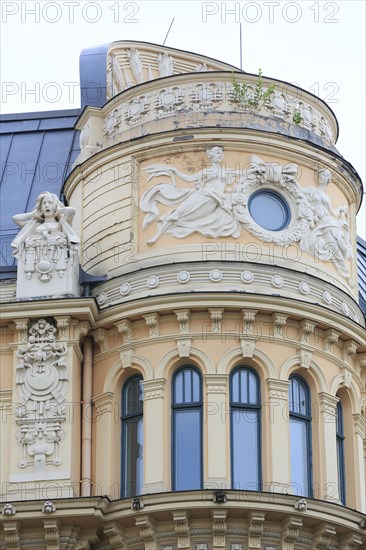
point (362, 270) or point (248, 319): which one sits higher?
point (362, 270)

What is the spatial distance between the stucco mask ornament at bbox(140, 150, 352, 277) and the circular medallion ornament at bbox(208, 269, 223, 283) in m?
1.01

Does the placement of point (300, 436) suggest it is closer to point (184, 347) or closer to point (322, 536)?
point (322, 536)

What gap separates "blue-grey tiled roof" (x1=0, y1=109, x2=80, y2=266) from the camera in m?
41.0

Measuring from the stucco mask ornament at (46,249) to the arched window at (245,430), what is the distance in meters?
4.02

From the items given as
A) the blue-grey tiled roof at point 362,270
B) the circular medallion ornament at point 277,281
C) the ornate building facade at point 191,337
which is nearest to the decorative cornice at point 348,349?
the ornate building facade at point 191,337

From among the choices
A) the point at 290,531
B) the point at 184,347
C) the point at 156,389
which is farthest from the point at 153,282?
the point at 290,531

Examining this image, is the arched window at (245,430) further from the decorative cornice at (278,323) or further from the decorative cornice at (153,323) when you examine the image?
the decorative cornice at (153,323)

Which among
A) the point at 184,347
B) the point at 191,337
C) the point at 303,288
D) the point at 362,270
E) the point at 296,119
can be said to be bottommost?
the point at 184,347

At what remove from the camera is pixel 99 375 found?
117ft

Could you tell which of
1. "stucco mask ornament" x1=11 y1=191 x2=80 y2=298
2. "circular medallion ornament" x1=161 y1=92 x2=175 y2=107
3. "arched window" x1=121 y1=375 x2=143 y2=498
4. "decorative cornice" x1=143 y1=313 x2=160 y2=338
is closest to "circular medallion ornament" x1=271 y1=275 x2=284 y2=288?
"decorative cornice" x1=143 y1=313 x2=160 y2=338

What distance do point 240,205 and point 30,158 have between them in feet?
29.7

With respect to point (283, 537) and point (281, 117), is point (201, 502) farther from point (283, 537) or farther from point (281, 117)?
point (281, 117)

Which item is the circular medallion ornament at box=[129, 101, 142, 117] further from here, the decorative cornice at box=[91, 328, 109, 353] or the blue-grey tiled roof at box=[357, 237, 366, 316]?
the blue-grey tiled roof at box=[357, 237, 366, 316]

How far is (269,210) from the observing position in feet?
120
